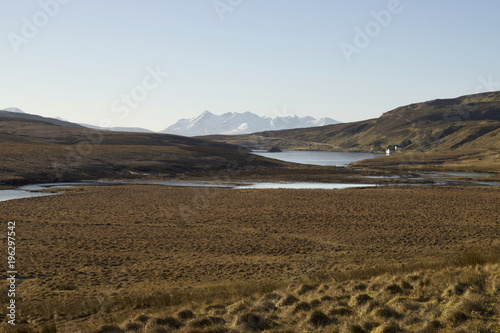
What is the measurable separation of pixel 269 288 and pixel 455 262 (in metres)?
7.39

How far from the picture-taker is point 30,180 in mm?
52844

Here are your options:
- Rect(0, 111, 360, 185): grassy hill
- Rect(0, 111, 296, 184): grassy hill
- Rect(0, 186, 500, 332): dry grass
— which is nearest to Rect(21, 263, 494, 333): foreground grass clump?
Rect(0, 186, 500, 332): dry grass

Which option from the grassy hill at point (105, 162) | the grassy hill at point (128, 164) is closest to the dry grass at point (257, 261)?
the grassy hill at point (105, 162)

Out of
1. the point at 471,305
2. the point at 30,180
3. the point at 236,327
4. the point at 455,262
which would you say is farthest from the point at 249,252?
the point at 30,180

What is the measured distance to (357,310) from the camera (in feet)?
35.4

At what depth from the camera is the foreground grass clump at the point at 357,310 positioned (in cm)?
940

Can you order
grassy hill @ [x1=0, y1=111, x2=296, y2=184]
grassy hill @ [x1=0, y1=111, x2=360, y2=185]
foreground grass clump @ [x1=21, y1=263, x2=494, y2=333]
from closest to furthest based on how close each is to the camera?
foreground grass clump @ [x1=21, y1=263, x2=494, y2=333]
grassy hill @ [x1=0, y1=111, x2=296, y2=184]
grassy hill @ [x1=0, y1=111, x2=360, y2=185]

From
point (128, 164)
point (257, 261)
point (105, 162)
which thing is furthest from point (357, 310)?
point (105, 162)

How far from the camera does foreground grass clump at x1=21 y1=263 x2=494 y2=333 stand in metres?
9.40

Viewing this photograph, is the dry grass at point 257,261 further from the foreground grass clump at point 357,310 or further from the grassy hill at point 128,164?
the grassy hill at point 128,164

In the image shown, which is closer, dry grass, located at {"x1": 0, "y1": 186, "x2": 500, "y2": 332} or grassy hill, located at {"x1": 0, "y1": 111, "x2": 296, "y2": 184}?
dry grass, located at {"x1": 0, "y1": 186, "x2": 500, "y2": 332}

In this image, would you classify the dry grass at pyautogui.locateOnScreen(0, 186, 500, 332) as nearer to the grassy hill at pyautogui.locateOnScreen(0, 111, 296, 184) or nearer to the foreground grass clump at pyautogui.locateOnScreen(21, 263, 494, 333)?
the foreground grass clump at pyautogui.locateOnScreen(21, 263, 494, 333)

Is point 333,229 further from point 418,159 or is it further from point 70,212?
point 418,159

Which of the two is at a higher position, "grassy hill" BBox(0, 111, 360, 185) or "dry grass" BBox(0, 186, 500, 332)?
"grassy hill" BBox(0, 111, 360, 185)
